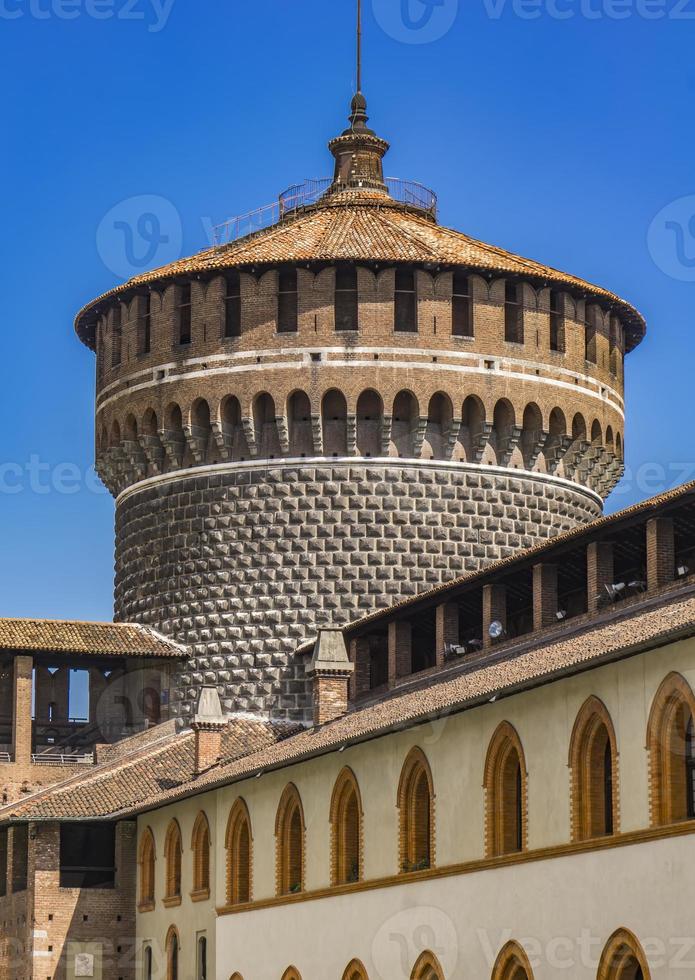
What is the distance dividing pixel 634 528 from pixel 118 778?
1435cm

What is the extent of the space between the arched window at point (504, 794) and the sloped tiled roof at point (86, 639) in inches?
733

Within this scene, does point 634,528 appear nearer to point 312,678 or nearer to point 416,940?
point 416,940

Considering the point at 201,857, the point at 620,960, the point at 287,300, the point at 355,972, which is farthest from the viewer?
the point at 287,300

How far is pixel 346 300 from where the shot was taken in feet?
161

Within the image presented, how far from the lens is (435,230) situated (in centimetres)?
5128

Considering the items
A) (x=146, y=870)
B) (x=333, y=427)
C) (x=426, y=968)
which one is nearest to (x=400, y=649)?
(x=333, y=427)

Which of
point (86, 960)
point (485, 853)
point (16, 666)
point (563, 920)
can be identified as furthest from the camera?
point (16, 666)

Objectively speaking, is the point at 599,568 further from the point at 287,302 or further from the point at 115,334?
the point at 115,334

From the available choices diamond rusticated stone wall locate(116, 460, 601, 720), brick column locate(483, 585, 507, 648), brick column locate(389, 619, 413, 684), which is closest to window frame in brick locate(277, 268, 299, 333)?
diamond rusticated stone wall locate(116, 460, 601, 720)

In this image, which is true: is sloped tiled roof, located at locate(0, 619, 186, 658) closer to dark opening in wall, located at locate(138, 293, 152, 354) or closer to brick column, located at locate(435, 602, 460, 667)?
dark opening in wall, located at locate(138, 293, 152, 354)

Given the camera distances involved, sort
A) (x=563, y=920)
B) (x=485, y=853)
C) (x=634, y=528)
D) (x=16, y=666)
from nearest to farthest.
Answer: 1. (x=563, y=920)
2. (x=485, y=853)
3. (x=634, y=528)
4. (x=16, y=666)

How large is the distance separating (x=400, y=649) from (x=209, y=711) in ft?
13.2

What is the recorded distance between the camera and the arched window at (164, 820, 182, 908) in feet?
143

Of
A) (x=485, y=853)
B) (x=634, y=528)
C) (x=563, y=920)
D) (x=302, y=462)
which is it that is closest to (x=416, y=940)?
(x=485, y=853)
